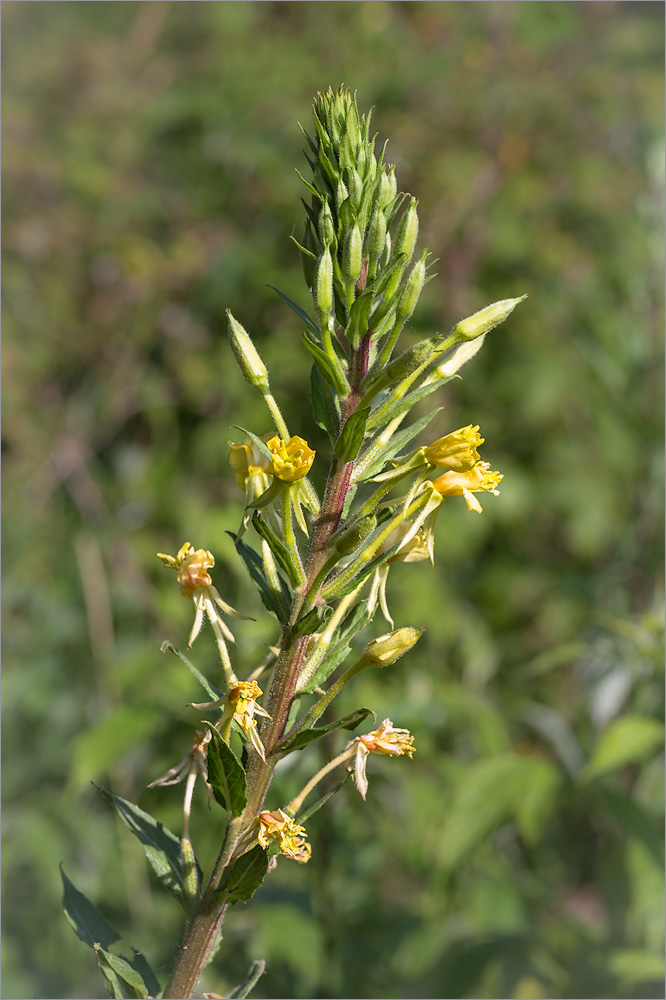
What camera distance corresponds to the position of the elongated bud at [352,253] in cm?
92

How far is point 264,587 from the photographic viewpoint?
964 millimetres

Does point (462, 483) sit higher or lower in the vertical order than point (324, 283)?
lower

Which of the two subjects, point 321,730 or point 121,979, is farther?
point 121,979

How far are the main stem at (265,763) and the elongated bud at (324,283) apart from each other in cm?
18

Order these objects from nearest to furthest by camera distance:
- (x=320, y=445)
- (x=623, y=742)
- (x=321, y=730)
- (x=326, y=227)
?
1. (x=321, y=730)
2. (x=326, y=227)
3. (x=623, y=742)
4. (x=320, y=445)

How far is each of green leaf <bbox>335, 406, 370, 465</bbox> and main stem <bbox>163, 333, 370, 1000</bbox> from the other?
3 centimetres

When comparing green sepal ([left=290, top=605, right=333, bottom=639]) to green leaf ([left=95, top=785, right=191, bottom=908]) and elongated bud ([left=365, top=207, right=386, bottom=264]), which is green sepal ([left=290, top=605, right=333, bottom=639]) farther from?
elongated bud ([left=365, top=207, right=386, bottom=264])

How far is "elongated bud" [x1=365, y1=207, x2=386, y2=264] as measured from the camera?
0.95 m

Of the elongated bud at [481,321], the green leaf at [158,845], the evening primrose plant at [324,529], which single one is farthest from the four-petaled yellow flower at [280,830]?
the elongated bud at [481,321]

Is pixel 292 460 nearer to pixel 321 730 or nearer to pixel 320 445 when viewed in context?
pixel 321 730

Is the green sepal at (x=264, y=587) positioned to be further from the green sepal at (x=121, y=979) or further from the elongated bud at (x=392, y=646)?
the green sepal at (x=121, y=979)

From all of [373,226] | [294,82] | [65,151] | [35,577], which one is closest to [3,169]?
[65,151]

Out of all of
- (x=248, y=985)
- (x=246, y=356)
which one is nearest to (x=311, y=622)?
(x=246, y=356)

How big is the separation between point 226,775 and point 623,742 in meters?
1.43
